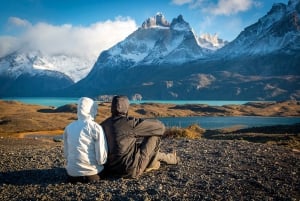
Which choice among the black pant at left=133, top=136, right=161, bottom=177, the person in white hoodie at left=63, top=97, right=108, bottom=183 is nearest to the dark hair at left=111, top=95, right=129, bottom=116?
the person in white hoodie at left=63, top=97, right=108, bottom=183

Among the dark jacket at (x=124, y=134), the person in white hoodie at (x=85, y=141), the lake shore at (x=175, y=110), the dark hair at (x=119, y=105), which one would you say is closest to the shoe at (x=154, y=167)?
the dark jacket at (x=124, y=134)

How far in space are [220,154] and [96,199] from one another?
6668 millimetres

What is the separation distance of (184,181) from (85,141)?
270cm

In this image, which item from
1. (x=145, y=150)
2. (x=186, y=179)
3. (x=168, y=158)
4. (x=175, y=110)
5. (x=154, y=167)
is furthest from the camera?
(x=175, y=110)

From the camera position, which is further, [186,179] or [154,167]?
[154,167]

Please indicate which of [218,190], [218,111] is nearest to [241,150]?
[218,190]

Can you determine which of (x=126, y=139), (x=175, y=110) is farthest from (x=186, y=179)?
(x=175, y=110)

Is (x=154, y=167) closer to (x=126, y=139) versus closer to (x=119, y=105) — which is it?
(x=126, y=139)

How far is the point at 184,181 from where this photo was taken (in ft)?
31.9

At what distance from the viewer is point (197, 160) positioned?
41.5ft

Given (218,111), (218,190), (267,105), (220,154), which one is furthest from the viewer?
(267,105)

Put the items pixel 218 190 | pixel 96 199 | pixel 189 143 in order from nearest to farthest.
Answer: pixel 96 199 < pixel 218 190 < pixel 189 143

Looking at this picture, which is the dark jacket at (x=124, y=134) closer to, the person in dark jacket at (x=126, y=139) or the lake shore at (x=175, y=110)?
the person in dark jacket at (x=126, y=139)

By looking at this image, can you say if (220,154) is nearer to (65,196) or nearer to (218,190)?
(218,190)
